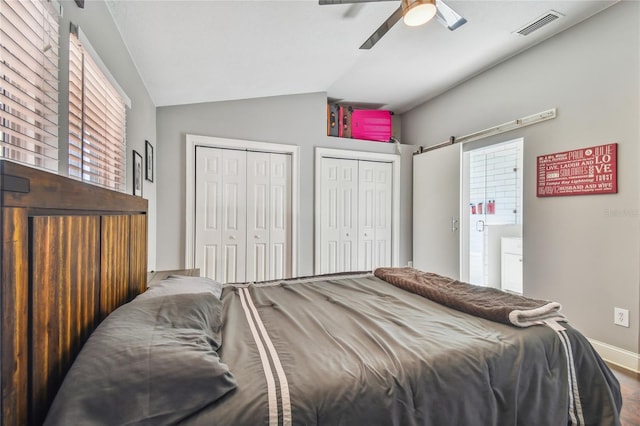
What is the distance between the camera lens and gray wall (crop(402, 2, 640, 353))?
2.19m

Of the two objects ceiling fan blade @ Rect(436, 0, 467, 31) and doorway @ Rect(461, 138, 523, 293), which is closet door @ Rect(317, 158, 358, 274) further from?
ceiling fan blade @ Rect(436, 0, 467, 31)

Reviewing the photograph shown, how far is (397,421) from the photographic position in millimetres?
880

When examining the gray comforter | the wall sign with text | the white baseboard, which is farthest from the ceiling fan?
the white baseboard

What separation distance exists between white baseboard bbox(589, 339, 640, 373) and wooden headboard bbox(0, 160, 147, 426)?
10.9 ft

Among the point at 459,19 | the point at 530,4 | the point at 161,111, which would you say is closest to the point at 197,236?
the point at 161,111

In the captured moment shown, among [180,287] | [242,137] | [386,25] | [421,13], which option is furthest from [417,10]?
[242,137]

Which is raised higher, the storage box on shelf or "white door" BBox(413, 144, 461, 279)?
the storage box on shelf

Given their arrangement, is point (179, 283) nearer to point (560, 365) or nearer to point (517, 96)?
point (560, 365)

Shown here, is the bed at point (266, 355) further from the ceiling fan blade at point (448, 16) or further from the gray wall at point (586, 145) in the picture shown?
the ceiling fan blade at point (448, 16)

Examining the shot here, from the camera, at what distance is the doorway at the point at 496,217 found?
399 centimetres

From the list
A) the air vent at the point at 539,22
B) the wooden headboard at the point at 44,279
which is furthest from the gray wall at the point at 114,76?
the air vent at the point at 539,22

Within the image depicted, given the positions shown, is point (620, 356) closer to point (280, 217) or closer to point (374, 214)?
point (374, 214)

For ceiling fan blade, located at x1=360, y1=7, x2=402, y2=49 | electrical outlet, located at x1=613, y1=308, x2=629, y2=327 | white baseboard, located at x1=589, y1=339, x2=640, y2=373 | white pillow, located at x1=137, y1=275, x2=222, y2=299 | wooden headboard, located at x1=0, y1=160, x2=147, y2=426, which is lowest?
white baseboard, located at x1=589, y1=339, x2=640, y2=373

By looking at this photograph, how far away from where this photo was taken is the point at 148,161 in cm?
254
